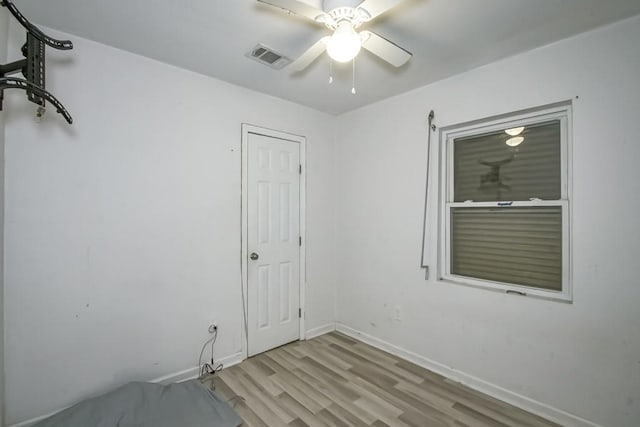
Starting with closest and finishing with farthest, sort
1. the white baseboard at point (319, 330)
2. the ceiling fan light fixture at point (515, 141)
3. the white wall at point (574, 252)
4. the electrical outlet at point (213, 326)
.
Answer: the white wall at point (574, 252)
the ceiling fan light fixture at point (515, 141)
the electrical outlet at point (213, 326)
the white baseboard at point (319, 330)

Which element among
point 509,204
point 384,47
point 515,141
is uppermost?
point 384,47

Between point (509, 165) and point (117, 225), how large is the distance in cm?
307

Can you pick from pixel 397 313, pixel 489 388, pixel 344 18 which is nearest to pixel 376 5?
pixel 344 18

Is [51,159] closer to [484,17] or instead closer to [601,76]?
[484,17]

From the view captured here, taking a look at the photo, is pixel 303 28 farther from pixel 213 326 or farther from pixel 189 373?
pixel 189 373

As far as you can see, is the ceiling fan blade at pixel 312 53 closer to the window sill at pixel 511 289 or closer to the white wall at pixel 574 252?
the white wall at pixel 574 252

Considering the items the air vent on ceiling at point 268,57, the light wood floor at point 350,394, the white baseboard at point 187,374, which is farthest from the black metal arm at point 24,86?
the light wood floor at point 350,394

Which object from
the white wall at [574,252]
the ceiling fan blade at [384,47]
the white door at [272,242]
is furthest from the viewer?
the white door at [272,242]

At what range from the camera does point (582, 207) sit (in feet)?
6.12

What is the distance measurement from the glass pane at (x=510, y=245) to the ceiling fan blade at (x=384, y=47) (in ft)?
4.74

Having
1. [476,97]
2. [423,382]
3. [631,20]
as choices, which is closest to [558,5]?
[631,20]

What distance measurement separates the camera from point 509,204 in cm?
223

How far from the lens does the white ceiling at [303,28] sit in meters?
1.63

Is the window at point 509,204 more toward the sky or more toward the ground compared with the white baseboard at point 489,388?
more toward the sky
